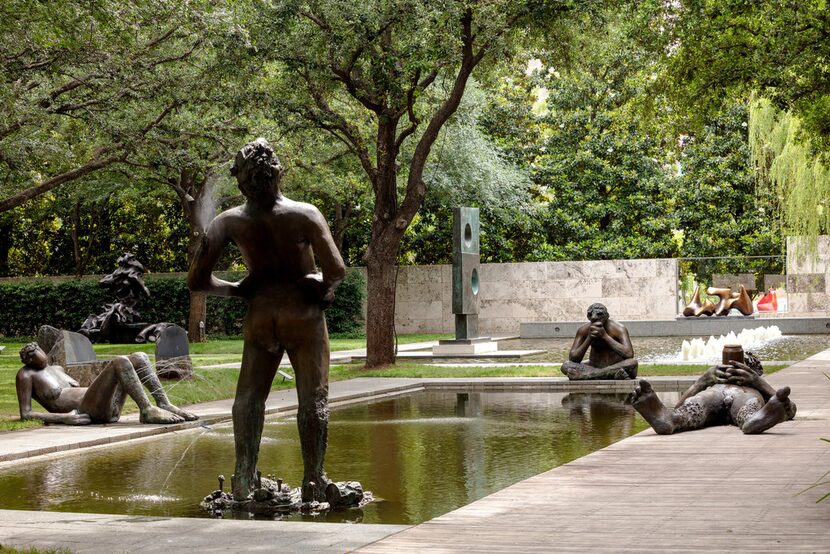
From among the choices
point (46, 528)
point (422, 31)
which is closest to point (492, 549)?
point (46, 528)

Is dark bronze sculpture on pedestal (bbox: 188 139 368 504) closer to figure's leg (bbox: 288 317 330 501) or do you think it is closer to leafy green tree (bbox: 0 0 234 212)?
figure's leg (bbox: 288 317 330 501)

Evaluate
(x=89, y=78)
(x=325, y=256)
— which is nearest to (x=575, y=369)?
(x=89, y=78)

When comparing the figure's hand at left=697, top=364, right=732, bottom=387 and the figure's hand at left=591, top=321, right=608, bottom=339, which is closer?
the figure's hand at left=697, top=364, right=732, bottom=387

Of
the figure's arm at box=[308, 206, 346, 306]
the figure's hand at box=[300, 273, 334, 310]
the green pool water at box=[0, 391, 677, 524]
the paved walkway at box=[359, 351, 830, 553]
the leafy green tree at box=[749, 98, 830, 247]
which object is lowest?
the green pool water at box=[0, 391, 677, 524]

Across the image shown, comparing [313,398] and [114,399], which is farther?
[114,399]

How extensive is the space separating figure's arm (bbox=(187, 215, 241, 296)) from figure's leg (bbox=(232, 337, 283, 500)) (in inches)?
15.4

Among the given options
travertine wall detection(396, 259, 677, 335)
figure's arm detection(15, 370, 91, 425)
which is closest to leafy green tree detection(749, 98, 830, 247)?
travertine wall detection(396, 259, 677, 335)

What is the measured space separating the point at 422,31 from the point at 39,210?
27123 mm

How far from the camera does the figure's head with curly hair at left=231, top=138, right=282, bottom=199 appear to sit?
7.63m

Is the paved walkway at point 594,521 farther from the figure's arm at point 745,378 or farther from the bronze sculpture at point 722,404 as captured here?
the figure's arm at point 745,378

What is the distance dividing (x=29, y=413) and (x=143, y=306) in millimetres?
27465

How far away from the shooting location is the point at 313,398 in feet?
25.7

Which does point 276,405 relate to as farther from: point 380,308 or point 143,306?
point 143,306

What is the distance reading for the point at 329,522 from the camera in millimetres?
7102
